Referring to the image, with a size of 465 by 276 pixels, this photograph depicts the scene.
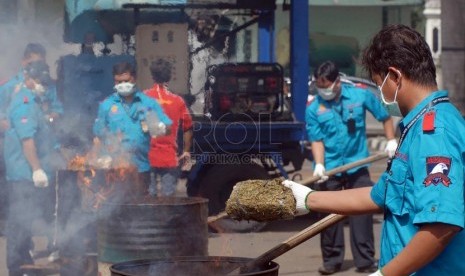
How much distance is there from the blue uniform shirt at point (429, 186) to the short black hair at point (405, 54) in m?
0.08

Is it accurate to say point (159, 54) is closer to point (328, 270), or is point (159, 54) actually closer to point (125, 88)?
point (125, 88)

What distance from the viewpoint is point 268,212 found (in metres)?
4.04

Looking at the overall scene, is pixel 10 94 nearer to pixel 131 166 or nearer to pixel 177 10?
pixel 131 166

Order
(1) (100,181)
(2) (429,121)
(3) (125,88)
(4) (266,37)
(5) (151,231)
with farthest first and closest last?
1. (4) (266,37)
2. (3) (125,88)
3. (1) (100,181)
4. (5) (151,231)
5. (2) (429,121)

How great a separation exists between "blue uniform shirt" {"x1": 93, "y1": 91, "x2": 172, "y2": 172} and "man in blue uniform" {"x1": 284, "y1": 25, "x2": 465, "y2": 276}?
4.92m

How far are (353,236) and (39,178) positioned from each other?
2762mm

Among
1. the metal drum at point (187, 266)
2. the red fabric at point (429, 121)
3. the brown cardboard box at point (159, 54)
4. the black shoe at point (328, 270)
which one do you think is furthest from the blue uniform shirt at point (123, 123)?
the red fabric at point (429, 121)

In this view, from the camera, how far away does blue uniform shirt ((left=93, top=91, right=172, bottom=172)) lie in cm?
836

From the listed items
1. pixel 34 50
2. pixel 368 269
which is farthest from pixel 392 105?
pixel 368 269

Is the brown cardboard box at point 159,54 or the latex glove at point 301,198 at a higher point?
the brown cardboard box at point 159,54

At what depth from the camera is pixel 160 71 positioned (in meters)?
8.97

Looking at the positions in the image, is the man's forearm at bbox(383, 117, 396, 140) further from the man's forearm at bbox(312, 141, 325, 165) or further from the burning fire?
the burning fire

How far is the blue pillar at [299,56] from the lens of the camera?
10773mm

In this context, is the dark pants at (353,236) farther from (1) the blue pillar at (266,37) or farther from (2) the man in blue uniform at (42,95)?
(1) the blue pillar at (266,37)
